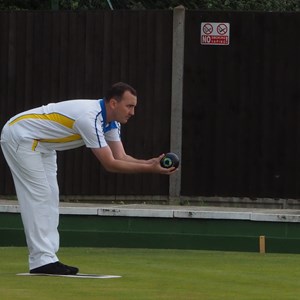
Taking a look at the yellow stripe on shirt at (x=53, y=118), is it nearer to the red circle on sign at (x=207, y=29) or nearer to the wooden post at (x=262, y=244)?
the wooden post at (x=262, y=244)

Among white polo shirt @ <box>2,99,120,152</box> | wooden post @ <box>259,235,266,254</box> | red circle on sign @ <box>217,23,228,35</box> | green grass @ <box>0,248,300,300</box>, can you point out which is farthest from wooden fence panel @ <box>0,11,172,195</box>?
white polo shirt @ <box>2,99,120,152</box>

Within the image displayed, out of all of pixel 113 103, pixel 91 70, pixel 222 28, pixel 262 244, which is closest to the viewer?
pixel 113 103

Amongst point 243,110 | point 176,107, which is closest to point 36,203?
point 176,107

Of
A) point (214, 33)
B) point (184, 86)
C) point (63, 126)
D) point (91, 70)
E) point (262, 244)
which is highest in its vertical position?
point (214, 33)

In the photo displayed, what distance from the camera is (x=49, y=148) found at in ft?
29.5

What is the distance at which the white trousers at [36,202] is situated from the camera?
347 inches

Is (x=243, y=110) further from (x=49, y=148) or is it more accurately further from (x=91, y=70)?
(x=49, y=148)

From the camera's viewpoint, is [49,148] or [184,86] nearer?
[49,148]

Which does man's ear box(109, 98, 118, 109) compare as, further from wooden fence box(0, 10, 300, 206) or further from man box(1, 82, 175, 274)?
wooden fence box(0, 10, 300, 206)

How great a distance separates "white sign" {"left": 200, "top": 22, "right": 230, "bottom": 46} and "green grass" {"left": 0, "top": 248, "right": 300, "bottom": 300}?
11.9 ft

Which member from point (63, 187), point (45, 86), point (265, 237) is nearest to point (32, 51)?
point (45, 86)

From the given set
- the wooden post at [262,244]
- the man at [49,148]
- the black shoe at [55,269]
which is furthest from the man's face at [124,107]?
the wooden post at [262,244]

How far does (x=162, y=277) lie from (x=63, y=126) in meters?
1.26

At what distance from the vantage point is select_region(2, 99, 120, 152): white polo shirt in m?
8.68
